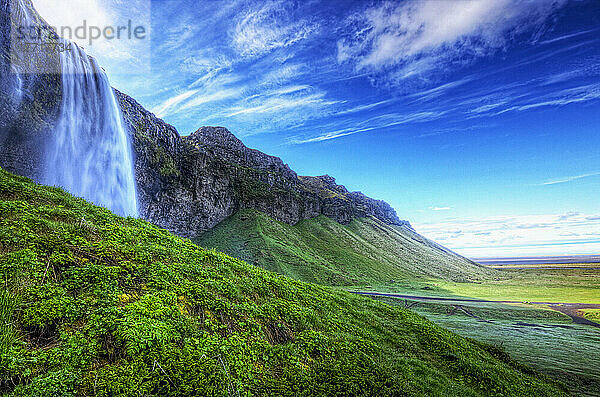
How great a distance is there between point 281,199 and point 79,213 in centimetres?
10515

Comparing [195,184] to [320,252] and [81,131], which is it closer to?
[81,131]

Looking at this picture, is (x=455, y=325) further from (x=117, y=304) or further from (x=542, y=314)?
(x=117, y=304)

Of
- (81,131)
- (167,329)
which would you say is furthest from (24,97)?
(167,329)

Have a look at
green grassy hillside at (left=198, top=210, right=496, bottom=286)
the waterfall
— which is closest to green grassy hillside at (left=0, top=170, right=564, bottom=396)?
the waterfall

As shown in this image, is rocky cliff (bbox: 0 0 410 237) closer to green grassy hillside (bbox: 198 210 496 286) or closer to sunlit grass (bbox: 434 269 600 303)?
green grassy hillside (bbox: 198 210 496 286)

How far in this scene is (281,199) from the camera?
118188mm

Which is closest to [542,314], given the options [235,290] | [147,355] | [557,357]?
[557,357]

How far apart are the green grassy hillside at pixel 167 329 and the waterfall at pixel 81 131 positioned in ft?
131

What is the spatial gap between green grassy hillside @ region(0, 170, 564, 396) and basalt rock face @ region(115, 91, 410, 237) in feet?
222

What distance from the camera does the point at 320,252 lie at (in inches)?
3937

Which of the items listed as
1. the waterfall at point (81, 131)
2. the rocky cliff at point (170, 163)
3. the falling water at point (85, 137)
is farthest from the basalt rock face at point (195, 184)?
the waterfall at point (81, 131)

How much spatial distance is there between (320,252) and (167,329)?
94.3 metres

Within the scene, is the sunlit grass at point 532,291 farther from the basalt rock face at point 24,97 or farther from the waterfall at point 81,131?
the basalt rock face at point 24,97

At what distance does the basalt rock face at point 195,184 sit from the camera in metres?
74.2
